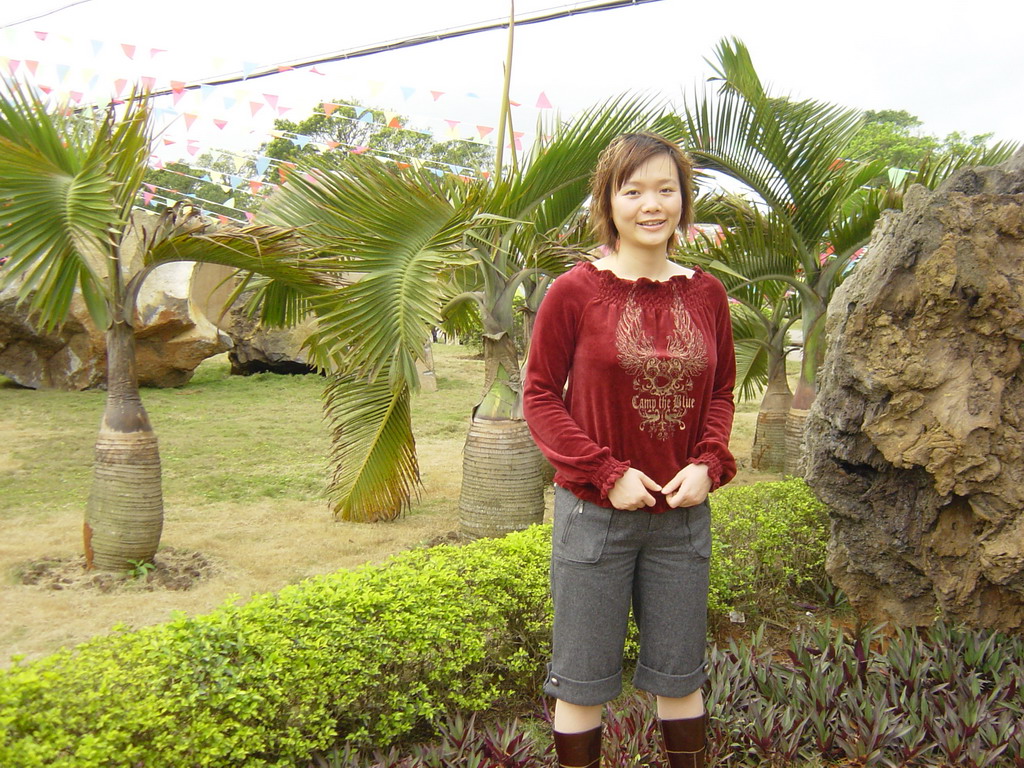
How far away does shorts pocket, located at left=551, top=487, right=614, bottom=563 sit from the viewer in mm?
2014

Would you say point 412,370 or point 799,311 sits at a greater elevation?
point 799,311

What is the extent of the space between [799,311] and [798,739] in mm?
5425

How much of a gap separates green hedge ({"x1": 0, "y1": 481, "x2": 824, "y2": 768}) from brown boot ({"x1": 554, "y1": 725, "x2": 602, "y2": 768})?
2.57ft

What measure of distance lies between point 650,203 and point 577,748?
1343mm

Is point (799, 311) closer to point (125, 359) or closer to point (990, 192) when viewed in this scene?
point (990, 192)

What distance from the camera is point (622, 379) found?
2.02m

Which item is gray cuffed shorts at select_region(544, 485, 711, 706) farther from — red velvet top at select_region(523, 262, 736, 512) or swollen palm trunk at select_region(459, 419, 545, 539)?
swollen palm trunk at select_region(459, 419, 545, 539)

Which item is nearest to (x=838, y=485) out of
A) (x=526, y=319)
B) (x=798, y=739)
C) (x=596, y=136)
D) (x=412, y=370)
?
(x=798, y=739)

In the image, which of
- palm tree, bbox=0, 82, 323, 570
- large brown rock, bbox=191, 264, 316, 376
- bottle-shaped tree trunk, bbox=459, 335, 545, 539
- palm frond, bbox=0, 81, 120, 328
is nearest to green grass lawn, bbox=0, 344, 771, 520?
large brown rock, bbox=191, 264, 316, 376

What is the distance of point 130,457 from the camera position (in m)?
4.64

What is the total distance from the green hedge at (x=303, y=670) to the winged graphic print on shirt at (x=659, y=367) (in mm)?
1278

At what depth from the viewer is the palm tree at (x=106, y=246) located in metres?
4.01

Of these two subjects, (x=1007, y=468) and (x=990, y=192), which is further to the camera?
(x=990, y=192)

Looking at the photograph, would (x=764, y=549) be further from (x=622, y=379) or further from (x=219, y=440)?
(x=219, y=440)
